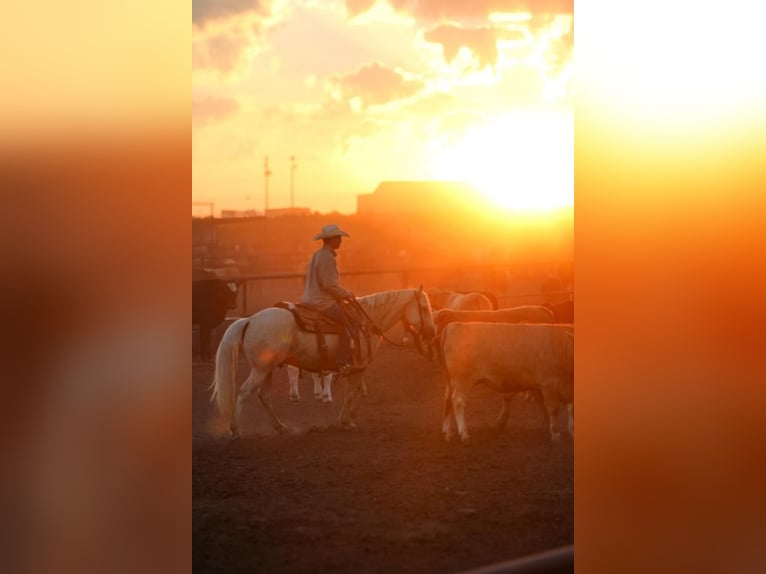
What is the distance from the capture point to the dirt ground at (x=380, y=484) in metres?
5.25

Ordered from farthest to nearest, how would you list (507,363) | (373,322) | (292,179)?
1. (507,363)
2. (373,322)
3. (292,179)

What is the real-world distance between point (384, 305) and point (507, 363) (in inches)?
29.4

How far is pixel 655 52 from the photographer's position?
5230 mm

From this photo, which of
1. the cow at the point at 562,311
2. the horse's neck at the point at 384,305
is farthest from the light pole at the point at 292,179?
the cow at the point at 562,311

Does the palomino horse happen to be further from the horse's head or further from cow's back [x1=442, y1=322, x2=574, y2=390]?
cow's back [x1=442, y1=322, x2=574, y2=390]

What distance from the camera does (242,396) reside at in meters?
5.32

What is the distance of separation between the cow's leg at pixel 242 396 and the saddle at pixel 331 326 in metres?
0.36

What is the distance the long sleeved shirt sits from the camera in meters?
5.34

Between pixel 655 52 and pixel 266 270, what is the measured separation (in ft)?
7.43

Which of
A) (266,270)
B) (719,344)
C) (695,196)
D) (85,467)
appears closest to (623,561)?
(719,344)

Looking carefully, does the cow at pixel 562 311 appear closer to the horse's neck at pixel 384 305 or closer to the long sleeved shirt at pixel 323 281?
the horse's neck at pixel 384 305

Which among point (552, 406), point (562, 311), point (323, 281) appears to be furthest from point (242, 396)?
point (562, 311)

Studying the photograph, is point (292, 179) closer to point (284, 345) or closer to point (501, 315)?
point (284, 345)

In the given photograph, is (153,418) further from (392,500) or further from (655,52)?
(655,52)
